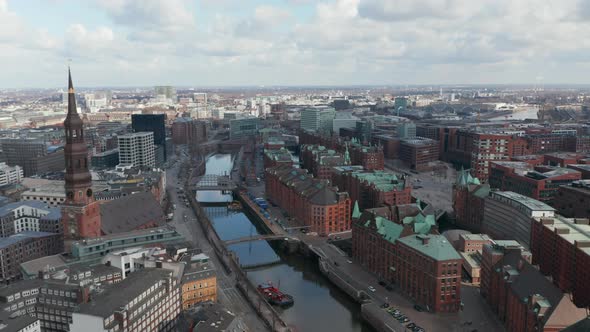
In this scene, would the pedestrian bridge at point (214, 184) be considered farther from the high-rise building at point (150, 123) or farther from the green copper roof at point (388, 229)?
the green copper roof at point (388, 229)

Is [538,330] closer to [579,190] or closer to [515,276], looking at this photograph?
[515,276]

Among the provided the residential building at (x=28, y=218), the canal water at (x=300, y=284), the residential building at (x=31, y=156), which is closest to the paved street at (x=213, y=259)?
the canal water at (x=300, y=284)

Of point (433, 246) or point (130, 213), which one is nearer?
point (433, 246)

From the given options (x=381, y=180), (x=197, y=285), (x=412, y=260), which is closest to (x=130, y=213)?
(x=197, y=285)

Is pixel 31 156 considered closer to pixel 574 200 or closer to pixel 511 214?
pixel 511 214

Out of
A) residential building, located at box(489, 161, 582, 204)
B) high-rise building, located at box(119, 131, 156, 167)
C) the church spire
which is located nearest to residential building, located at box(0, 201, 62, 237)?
the church spire

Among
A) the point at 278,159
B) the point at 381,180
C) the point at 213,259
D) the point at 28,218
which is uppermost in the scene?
the point at 278,159

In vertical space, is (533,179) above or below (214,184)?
above

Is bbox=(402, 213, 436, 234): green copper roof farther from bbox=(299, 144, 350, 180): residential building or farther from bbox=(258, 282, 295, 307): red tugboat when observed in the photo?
bbox=(299, 144, 350, 180): residential building
